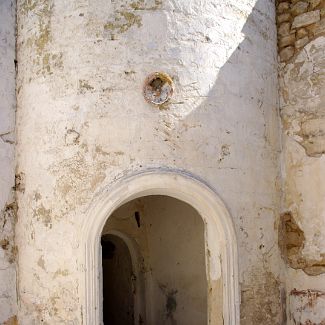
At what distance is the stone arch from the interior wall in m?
1.57

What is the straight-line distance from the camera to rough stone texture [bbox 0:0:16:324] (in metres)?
5.33

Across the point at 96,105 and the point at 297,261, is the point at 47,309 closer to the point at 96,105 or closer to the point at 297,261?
the point at 96,105

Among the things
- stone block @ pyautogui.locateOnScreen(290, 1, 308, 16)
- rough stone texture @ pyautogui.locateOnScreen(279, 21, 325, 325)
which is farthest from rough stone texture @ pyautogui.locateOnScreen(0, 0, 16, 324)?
stone block @ pyautogui.locateOnScreen(290, 1, 308, 16)

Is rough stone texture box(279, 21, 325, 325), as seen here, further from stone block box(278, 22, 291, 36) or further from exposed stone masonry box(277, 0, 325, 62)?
stone block box(278, 22, 291, 36)

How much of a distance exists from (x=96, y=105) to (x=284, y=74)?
2088 mm

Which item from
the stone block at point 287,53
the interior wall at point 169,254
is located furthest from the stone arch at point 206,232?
the stone block at point 287,53

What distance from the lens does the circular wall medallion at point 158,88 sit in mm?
5047

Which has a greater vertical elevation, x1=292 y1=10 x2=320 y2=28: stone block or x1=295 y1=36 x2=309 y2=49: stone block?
x1=292 y1=10 x2=320 y2=28: stone block

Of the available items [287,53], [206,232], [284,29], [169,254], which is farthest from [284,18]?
[169,254]

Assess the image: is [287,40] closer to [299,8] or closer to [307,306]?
[299,8]

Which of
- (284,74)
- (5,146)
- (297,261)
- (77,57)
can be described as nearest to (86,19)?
(77,57)

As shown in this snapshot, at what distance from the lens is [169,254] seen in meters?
7.12

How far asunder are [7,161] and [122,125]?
130cm

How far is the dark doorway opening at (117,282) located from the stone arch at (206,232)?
2.26m
